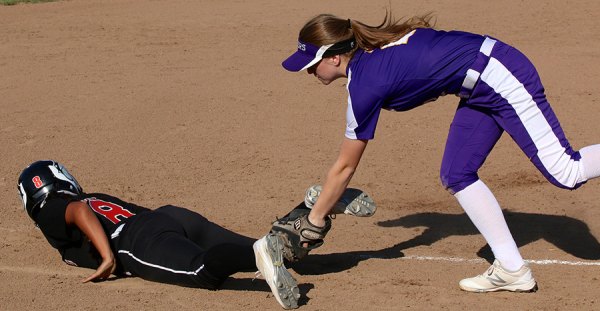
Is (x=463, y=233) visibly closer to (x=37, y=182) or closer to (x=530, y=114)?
(x=530, y=114)

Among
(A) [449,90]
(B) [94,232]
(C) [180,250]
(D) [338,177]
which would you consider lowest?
(C) [180,250]

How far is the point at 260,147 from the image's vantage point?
346 inches

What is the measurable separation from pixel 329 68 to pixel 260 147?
3467 mm

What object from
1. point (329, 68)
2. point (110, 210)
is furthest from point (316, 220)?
point (110, 210)

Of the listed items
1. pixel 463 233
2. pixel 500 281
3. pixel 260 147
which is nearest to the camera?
pixel 500 281

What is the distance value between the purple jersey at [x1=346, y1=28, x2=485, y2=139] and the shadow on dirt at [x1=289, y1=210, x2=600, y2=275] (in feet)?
4.29

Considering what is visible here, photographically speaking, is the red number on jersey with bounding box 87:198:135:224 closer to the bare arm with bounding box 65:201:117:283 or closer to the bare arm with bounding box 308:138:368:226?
the bare arm with bounding box 65:201:117:283

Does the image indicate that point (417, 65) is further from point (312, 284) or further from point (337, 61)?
point (312, 284)

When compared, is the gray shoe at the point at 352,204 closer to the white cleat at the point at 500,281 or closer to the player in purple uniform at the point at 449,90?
the player in purple uniform at the point at 449,90

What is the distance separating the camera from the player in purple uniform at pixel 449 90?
208 inches

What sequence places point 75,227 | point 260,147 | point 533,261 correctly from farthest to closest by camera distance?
point 260,147 < point 533,261 < point 75,227

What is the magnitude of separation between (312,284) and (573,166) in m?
1.65

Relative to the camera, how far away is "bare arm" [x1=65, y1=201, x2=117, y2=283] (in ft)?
19.0

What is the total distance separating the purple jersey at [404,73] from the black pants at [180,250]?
101 centimetres
